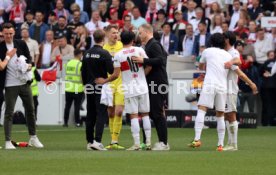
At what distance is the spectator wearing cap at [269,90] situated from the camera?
103 ft

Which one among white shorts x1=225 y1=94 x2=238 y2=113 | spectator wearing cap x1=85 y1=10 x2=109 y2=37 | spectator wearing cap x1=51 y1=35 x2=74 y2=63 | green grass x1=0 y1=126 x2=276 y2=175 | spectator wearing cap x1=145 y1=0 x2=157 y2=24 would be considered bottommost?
green grass x1=0 y1=126 x2=276 y2=175

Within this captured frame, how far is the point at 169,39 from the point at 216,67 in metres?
14.1

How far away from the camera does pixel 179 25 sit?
33969 millimetres

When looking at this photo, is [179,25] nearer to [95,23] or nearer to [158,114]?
[95,23]

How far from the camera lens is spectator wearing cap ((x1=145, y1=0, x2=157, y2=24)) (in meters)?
35.0

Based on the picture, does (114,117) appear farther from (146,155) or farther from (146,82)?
(146,155)

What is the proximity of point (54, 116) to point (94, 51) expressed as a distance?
13274 mm

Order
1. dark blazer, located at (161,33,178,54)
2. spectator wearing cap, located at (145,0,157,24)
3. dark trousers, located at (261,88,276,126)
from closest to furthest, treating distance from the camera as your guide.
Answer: dark trousers, located at (261,88,276,126) → dark blazer, located at (161,33,178,54) → spectator wearing cap, located at (145,0,157,24)

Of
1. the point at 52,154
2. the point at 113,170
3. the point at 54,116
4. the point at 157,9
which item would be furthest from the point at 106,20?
the point at 113,170

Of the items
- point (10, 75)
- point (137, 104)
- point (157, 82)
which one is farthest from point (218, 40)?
point (10, 75)

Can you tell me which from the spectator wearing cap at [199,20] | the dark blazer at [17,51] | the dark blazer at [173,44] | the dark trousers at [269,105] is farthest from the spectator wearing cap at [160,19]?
the dark blazer at [17,51]

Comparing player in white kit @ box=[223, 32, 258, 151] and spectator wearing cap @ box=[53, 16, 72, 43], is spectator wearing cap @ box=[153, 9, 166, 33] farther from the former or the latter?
player in white kit @ box=[223, 32, 258, 151]

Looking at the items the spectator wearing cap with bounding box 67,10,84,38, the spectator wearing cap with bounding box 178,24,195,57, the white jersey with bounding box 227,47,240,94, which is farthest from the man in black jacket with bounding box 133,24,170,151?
the spectator wearing cap with bounding box 67,10,84,38

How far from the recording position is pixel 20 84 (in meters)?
19.8
